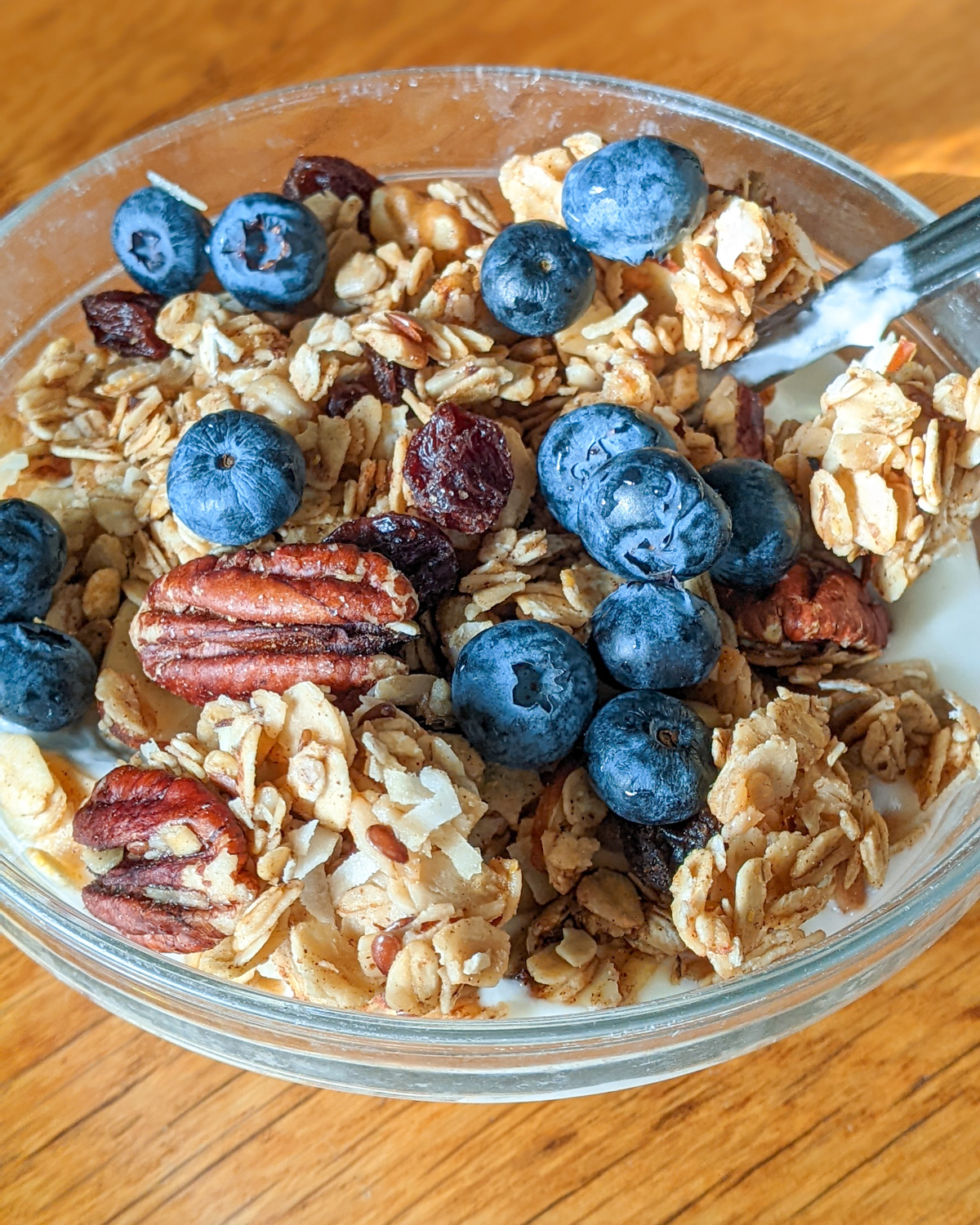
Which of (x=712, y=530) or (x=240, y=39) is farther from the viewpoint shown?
(x=240, y=39)

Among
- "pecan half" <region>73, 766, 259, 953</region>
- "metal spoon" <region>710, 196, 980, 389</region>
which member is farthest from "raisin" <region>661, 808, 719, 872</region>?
"metal spoon" <region>710, 196, 980, 389</region>

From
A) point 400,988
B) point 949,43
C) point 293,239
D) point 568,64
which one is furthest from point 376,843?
point 949,43

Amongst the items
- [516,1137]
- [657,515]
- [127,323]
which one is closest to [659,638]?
[657,515]

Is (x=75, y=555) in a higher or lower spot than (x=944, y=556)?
higher

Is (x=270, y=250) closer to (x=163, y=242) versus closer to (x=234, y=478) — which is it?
(x=163, y=242)

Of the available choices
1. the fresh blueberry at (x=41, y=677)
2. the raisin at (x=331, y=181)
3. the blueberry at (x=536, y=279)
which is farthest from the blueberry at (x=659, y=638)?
the raisin at (x=331, y=181)

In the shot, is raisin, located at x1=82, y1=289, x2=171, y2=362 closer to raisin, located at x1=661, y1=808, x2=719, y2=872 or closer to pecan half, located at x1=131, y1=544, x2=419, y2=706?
pecan half, located at x1=131, y1=544, x2=419, y2=706

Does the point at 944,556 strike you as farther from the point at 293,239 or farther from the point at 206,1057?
the point at 206,1057
